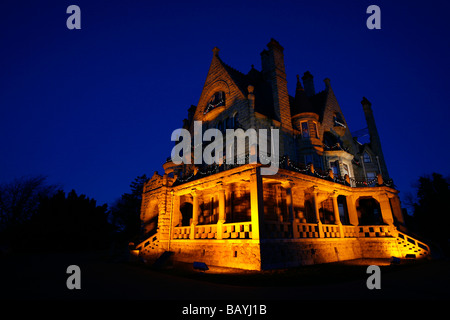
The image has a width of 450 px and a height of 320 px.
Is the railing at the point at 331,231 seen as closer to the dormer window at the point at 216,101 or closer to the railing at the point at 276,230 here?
the railing at the point at 276,230

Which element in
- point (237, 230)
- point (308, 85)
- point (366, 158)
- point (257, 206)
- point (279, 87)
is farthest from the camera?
point (308, 85)

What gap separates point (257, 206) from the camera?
45.4ft

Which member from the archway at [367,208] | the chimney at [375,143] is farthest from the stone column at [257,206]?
the chimney at [375,143]

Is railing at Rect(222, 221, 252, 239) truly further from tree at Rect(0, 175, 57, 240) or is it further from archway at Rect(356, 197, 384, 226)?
tree at Rect(0, 175, 57, 240)

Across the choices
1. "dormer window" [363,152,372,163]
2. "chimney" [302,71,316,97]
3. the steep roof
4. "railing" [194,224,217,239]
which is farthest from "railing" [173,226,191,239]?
"chimney" [302,71,316,97]

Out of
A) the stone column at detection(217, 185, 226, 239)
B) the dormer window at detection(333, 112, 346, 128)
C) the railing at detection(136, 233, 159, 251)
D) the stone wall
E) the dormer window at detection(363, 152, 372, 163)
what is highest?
the dormer window at detection(333, 112, 346, 128)

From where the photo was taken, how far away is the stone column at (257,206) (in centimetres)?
1345

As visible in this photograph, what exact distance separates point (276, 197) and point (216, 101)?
1302cm

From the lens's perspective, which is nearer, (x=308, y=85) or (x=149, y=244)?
(x=149, y=244)

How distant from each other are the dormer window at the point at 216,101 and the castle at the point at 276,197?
12 cm

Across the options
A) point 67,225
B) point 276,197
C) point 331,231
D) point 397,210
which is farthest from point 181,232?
point 397,210

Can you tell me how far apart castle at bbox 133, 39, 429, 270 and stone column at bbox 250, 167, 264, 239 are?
61mm

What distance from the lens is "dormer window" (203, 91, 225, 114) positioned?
24006mm

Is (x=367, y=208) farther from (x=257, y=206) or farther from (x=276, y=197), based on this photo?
(x=257, y=206)
